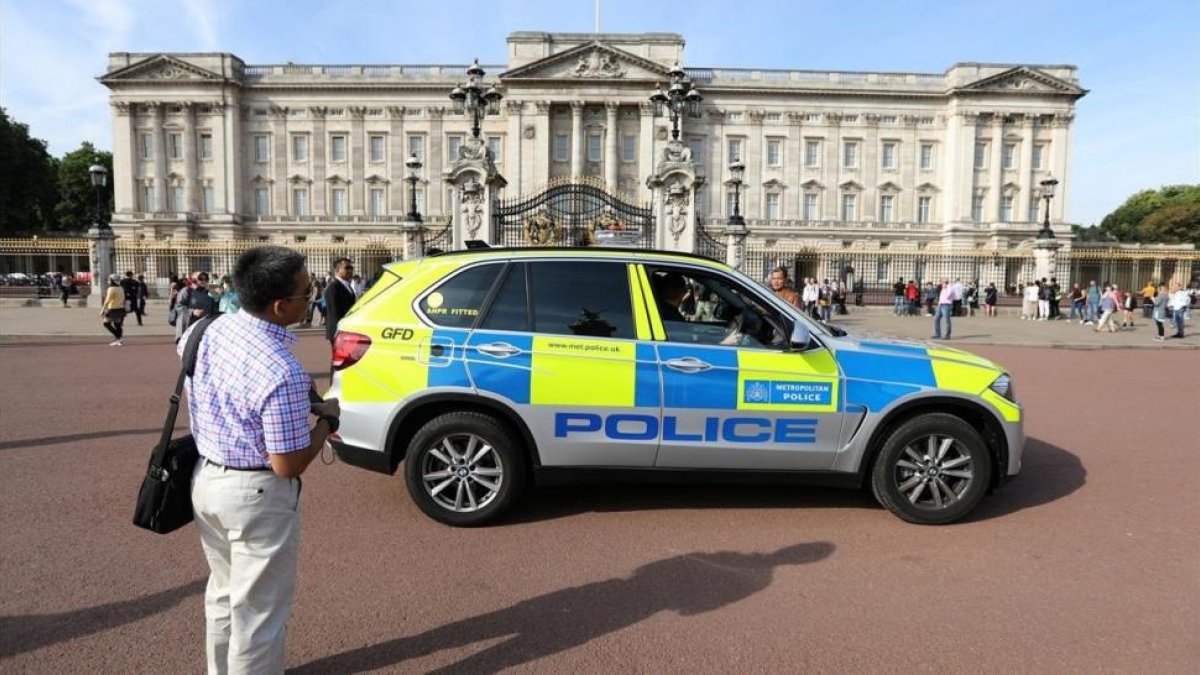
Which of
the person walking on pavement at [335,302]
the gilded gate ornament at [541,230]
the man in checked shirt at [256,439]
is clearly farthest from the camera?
the gilded gate ornament at [541,230]

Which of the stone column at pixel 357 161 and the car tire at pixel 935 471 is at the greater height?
the stone column at pixel 357 161

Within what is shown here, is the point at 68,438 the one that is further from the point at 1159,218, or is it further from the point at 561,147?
the point at 1159,218

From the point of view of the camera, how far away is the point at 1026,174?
58.2m

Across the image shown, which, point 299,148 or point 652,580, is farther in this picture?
point 299,148

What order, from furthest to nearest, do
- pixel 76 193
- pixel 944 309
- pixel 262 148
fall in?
pixel 76 193 < pixel 262 148 < pixel 944 309

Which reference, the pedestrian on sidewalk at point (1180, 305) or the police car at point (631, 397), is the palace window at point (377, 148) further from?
the police car at point (631, 397)

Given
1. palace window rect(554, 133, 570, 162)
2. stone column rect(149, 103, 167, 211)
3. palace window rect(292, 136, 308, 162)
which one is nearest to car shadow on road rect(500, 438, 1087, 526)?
palace window rect(554, 133, 570, 162)

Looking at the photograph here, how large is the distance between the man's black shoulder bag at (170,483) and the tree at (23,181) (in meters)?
77.0

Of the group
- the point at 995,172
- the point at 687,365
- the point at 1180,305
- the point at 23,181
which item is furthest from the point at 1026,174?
the point at 23,181

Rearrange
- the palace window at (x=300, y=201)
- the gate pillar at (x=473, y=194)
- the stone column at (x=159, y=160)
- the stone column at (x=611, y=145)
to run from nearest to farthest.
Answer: the gate pillar at (x=473, y=194)
the stone column at (x=611, y=145)
the stone column at (x=159, y=160)
the palace window at (x=300, y=201)

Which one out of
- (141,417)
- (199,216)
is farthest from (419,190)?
(141,417)

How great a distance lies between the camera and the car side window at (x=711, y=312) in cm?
450

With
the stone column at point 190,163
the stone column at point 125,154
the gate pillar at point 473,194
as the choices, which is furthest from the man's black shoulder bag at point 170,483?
the stone column at point 125,154

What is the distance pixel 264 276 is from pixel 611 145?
189ft
